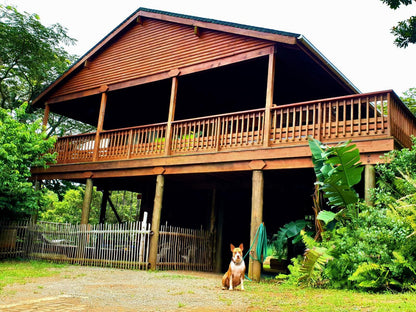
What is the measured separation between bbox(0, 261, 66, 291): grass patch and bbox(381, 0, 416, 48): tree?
10484 mm

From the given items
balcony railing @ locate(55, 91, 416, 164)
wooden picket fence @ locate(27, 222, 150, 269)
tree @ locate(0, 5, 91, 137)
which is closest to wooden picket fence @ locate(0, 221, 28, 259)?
wooden picket fence @ locate(27, 222, 150, 269)

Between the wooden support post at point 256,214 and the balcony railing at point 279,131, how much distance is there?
0.94 m

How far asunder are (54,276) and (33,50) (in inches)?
782

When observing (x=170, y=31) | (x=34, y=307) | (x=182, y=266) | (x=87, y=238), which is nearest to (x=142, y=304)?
(x=34, y=307)

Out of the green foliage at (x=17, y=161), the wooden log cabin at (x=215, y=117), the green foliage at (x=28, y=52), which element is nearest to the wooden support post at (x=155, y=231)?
the wooden log cabin at (x=215, y=117)

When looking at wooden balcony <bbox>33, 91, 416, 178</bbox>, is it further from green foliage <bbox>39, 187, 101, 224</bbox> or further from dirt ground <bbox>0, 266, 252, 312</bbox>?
green foliage <bbox>39, 187, 101, 224</bbox>

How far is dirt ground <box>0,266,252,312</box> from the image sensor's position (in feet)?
22.2

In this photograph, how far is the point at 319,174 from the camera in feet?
32.9

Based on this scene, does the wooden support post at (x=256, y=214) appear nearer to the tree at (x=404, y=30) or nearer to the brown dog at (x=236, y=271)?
the brown dog at (x=236, y=271)

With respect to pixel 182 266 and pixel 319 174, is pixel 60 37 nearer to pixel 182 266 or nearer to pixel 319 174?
pixel 182 266

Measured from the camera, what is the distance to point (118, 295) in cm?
802

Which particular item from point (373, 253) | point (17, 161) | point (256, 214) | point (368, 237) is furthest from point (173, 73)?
point (373, 253)

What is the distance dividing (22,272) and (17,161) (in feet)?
16.0

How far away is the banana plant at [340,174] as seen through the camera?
360 inches
